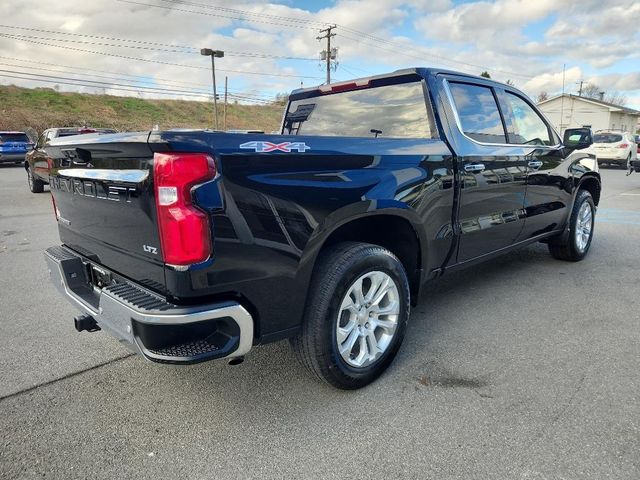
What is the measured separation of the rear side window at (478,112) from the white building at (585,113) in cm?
5065

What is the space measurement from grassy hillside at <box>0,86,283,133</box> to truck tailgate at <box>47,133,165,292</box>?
3718 centimetres

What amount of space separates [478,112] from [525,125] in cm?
87

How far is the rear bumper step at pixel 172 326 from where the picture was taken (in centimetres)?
204

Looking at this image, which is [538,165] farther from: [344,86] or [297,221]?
[297,221]

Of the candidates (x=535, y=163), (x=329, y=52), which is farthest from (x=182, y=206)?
(x=329, y=52)

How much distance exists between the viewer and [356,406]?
8.59 ft

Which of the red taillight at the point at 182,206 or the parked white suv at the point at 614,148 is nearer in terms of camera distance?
the red taillight at the point at 182,206

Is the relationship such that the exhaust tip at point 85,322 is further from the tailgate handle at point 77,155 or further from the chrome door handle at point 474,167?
the chrome door handle at point 474,167

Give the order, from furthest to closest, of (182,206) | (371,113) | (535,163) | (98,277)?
1. (535,163)
2. (371,113)
3. (98,277)
4. (182,206)

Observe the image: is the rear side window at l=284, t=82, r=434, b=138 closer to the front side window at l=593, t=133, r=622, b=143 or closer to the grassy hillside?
the front side window at l=593, t=133, r=622, b=143

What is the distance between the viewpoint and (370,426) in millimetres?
2441

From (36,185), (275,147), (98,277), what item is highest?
(275,147)

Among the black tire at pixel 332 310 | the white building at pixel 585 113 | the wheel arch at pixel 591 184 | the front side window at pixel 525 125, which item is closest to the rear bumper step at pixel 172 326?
the black tire at pixel 332 310

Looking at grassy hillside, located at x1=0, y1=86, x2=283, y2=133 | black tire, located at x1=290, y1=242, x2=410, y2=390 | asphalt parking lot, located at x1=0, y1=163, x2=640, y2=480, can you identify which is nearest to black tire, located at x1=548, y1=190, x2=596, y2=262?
asphalt parking lot, located at x1=0, y1=163, x2=640, y2=480
